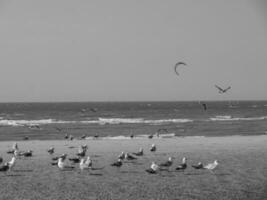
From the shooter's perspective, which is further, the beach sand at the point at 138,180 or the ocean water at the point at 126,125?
the ocean water at the point at 126,125

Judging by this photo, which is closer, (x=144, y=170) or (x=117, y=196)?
(x=117, y=196)

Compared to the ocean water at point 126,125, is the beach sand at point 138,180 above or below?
below

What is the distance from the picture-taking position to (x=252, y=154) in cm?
2580

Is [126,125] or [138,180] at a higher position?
[126,125]

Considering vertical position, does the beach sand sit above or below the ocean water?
below

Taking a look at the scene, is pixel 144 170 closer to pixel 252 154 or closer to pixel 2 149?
pixel 252 154

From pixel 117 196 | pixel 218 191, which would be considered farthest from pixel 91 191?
pixel 218 191

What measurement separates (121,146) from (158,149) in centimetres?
269

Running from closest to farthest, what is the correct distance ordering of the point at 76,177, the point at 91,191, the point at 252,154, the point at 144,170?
the point at 91,191 → the point at 76,177 → the point at 144,170 → the point at 252,154

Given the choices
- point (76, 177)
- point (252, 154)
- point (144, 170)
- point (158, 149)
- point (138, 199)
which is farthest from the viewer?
point (158, 149)

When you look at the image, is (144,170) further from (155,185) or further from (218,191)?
(218,191)

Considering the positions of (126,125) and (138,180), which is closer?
(138,180)

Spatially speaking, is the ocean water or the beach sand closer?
the beach sand

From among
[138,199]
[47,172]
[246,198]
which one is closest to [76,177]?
[47,172]
